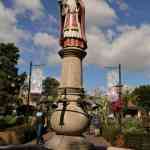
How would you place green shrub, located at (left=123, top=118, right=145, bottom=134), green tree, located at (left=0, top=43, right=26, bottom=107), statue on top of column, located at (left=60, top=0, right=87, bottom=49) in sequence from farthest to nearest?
1. green tree, located at (left=0, top=43, right=26, bottom=107)
2. green shrub, located at (left=123, top=118, right=145, bottom=134)
3. statue on top of column, located at (left=60, top=0, right=87, bottom=49)

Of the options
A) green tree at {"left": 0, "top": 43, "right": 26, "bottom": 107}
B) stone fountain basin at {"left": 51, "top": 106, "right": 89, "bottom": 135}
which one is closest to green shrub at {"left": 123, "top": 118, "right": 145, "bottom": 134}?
stone fountain basin at {"left": 51, "top": 106, "right": 89, "bottom": 135}

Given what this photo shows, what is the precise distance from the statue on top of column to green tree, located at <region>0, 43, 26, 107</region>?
28.0 meters

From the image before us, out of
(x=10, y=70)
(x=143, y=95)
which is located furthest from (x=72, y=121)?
(x=143, y=95)

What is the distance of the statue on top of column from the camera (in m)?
12.8

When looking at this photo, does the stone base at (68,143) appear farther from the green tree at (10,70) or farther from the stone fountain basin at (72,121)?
the green tree at (10,70)

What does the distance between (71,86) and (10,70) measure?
110ft

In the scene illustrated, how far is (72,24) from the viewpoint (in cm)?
1309

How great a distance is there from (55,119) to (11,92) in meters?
33.0

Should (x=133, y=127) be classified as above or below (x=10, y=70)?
below

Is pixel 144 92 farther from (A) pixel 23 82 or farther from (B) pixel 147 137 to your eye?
(B) pixel 147 137

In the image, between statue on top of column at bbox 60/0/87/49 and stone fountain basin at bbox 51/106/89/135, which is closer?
stone fountain basin at bbox 51/106/89/135

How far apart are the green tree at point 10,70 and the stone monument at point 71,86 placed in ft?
92.5

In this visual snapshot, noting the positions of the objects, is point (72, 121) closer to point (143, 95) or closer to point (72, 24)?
point (72, 24)

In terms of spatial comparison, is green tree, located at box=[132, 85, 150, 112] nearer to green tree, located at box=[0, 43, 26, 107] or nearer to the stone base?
green tree, located at box=[0, 43, 26, 107]
